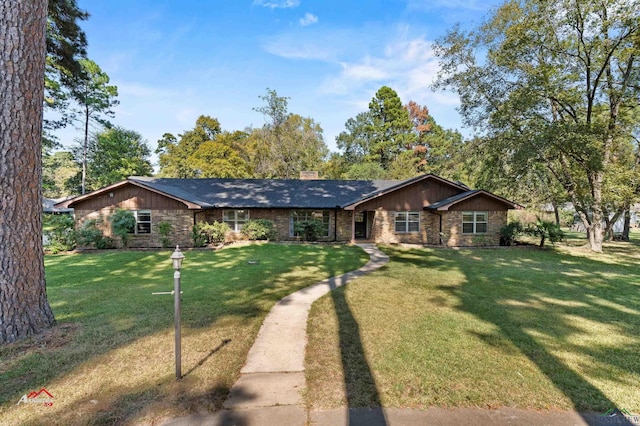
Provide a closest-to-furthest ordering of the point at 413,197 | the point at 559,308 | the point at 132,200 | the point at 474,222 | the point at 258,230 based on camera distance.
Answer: the point at 559,308
the point at 132,200
the point at 474,222
the point at 258,230
the point at 413,197

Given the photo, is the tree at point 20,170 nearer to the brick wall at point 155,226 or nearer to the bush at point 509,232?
the brick wall at point 155,226

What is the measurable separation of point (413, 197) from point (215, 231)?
11279 mm

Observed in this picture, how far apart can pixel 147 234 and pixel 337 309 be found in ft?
42.0

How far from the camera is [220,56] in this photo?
49.6 feet

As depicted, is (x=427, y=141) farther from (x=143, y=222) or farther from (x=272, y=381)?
(x=272, y=381)

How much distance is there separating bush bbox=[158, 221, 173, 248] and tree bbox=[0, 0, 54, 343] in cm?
1066

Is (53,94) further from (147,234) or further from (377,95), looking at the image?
(377,95)

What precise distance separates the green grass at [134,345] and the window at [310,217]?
8282 millimetres

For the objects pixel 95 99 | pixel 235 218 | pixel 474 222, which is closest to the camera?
pixel 474 222

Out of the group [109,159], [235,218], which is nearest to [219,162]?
[109,159]

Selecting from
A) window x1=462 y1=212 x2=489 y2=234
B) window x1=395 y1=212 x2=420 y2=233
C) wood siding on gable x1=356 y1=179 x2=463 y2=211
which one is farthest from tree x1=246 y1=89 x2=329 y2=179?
window x1=462 y1=212 x2=489 y2=234

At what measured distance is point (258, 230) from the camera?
54.5 feet

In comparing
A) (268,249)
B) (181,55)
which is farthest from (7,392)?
(181,55)

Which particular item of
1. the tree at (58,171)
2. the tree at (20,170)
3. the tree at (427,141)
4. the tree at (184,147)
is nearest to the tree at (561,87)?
the tree at (20,170)
